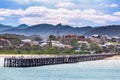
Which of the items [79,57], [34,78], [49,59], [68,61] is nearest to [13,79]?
[34,78]

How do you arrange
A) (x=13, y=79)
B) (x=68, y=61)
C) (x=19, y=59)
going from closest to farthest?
(x=13, y=79)
(x=19, y=59)
(x=68, y=61)

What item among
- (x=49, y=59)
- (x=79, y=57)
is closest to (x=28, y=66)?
(x=49, y=59)

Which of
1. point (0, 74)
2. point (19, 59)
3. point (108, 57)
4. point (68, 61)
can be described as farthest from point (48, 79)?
point (108, 57)

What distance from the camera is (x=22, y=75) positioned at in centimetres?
8362

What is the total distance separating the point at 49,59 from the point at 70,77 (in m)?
38.6

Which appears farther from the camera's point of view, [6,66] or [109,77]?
[6,66]

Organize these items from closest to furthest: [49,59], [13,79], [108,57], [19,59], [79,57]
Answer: [13,79] < [19,59] < [49,59] < [79,57] < [108,57]

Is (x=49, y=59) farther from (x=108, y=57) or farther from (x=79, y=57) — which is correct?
(x=108, y=57)

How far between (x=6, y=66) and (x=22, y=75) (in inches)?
925

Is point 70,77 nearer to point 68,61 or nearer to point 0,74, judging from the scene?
point 0,74

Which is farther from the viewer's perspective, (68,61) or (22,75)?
(68,61)

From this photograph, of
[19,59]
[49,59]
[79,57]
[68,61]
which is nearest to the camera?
[19,59]

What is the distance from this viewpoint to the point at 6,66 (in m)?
107

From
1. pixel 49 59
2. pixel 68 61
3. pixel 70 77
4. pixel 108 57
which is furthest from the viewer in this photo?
pixel 108 57
